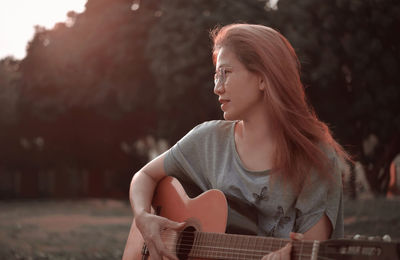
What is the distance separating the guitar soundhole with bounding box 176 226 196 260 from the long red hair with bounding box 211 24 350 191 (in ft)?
1.71

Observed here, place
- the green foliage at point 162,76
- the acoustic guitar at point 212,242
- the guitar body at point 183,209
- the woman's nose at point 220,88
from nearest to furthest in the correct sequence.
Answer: the acoustic guitar at point 212,242, the guitar body at point 183,209, the woman's nose at point 220,88, the green foliage at point 162,76

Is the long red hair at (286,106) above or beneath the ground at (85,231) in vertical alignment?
above

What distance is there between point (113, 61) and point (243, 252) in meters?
16.0

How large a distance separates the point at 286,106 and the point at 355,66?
10.2m

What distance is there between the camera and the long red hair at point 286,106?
2617mm

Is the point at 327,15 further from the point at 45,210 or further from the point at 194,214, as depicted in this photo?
the point at 45,210

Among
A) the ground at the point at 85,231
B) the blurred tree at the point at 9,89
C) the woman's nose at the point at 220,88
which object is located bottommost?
the ground at the point at 85,231

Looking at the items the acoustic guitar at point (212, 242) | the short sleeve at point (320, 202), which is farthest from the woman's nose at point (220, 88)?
the short sleeve at point (320, 202)

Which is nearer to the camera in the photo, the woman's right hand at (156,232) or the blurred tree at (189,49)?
the woman's right hand at (156,232)

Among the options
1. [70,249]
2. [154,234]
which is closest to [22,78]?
[70,249]

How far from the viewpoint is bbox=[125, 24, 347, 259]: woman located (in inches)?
102

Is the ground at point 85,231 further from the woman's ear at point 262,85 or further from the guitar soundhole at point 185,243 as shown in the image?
the woman's ear at point 262,85

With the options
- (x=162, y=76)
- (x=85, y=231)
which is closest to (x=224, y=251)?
(x=85, y=231)

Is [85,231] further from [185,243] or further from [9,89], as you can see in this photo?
[185,243]
